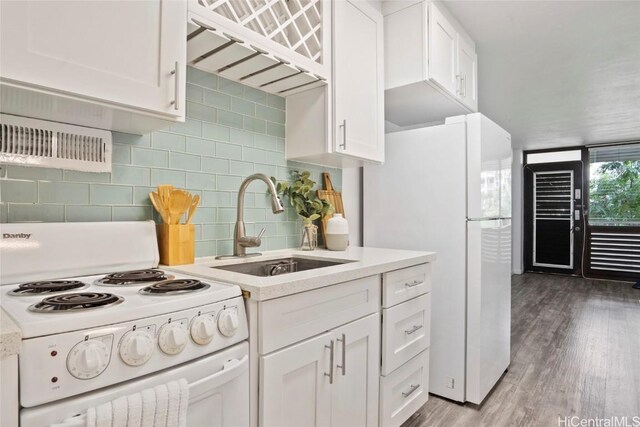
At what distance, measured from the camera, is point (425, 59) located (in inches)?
80.7

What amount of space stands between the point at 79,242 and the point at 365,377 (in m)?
1.16

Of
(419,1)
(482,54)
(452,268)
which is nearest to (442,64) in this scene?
(419,1)

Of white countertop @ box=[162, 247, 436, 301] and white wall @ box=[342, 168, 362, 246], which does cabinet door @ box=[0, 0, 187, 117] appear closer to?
white countertop @ box=[162, 247, 436, 301]

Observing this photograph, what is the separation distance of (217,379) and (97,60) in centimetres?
92

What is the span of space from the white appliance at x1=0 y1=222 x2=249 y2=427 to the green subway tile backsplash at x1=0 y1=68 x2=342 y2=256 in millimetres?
107

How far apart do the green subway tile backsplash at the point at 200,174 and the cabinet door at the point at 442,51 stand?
0.92 metres

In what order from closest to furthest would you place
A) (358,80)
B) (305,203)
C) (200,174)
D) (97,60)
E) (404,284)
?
(97,60), (200,174), (404,284), (358,80), (305,203)

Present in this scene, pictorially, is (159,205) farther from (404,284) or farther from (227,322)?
(404,284)

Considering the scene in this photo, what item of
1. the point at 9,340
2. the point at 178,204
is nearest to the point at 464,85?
the point at 178,204

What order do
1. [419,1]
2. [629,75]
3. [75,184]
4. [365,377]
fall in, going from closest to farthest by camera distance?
[75,184]
[365,377]
[419,1]
[629,75]

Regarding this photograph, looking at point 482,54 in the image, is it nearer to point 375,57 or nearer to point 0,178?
point 375,57

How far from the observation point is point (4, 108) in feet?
3.43

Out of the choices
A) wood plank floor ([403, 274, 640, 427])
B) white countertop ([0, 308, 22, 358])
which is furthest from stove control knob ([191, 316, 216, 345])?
wood plank floor ([403, 274, 640, 427])

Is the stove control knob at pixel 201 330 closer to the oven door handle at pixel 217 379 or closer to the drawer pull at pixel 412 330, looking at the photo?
the oven door handle at pixel 217 379
